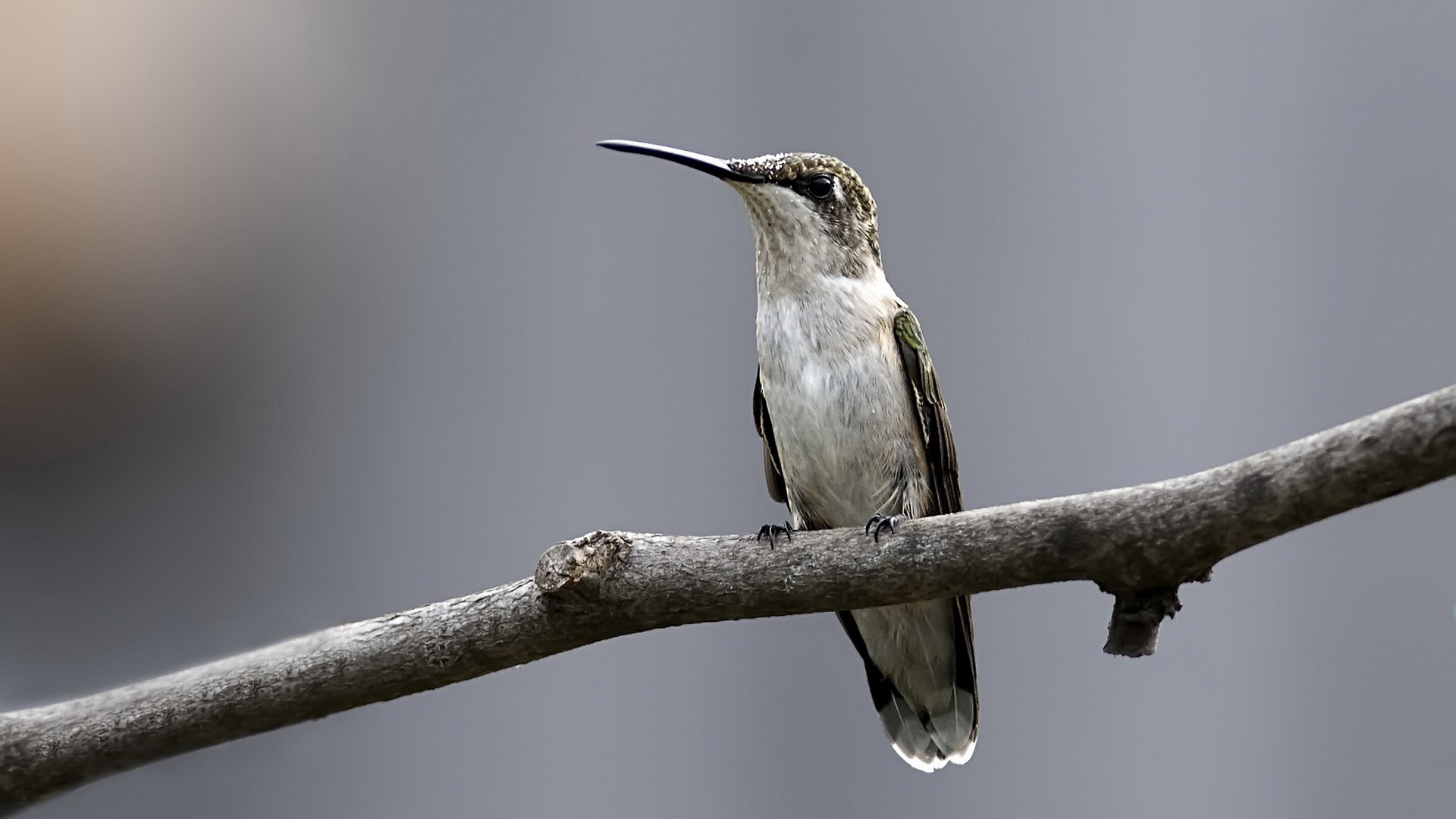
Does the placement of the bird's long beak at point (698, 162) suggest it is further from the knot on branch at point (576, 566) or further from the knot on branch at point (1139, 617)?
the knot on branch at point (1139, 617)

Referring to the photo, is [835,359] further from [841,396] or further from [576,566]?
[576,566]

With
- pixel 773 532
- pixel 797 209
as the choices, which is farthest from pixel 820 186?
pixel 773 532

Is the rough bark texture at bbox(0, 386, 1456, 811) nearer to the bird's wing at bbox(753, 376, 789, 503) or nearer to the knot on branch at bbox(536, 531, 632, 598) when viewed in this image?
the knot on branch at bbox(536, 531, 632, 598)

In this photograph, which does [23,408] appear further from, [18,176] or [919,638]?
[919,638]

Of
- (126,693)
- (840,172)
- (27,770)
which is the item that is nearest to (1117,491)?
(840,172)

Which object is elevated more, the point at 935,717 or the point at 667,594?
the point at 667,594

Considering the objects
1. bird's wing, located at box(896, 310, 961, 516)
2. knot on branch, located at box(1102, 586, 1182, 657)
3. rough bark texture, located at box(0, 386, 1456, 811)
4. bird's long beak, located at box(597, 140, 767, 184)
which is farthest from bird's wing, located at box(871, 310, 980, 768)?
knot on branch, located at box(1102, 586, 1182, 657)
